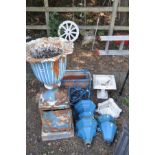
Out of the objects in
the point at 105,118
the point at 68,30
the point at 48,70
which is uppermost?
the point at 68,30

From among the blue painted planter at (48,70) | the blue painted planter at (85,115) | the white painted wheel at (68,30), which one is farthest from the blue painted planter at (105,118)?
the white painted wheel at (68,30)

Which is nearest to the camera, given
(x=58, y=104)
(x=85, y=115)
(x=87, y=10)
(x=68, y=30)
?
(x=58, y=104)

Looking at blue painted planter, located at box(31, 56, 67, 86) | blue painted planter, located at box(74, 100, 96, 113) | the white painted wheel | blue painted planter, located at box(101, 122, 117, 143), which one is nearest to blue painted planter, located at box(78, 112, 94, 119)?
blue painted planter, located at box(74, 100, 96, 113)

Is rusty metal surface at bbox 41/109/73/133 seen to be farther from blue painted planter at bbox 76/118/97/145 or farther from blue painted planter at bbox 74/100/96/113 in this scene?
blue painted planter at bbox 74/100/96/113

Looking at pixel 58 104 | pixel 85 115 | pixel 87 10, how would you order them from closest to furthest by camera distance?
pixel 58 104 < pixel 85 115 < pixel 87 10

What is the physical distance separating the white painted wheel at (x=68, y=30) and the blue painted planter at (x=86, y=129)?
1948mm

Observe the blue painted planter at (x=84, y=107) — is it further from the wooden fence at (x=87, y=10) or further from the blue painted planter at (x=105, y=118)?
the wooden fence at (x=87, y=10)

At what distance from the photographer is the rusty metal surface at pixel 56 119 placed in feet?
8.33

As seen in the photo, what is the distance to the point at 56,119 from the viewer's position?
8.34ft

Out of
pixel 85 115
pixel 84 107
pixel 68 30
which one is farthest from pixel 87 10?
pixel 85 115

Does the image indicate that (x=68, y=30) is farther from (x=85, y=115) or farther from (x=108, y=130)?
(x=108, y=130)

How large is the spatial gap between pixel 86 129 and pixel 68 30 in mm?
2125

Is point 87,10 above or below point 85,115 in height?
above
